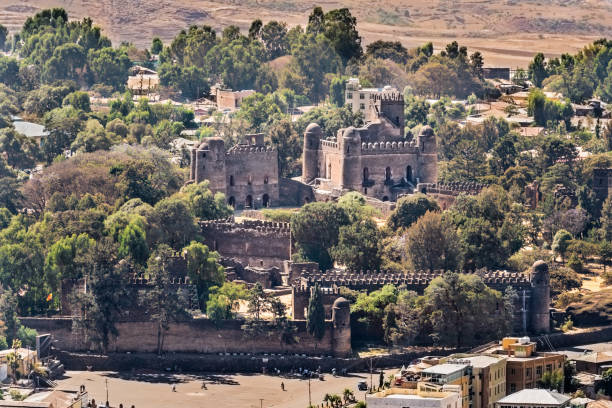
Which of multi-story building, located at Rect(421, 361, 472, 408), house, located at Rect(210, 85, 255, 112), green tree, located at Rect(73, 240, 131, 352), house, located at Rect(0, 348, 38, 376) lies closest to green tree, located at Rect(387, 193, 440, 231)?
green tree, located at Rect(73, 240, 131, 352)

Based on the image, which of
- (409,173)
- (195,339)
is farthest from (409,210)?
(195,339)

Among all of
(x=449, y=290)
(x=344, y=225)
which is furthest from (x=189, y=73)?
(x=449, y=290)

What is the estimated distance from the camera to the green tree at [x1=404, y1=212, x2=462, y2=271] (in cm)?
11056

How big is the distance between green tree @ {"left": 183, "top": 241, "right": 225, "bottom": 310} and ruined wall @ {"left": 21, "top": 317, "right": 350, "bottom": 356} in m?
3.71

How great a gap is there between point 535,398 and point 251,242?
108ft

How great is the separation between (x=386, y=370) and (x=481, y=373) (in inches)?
489

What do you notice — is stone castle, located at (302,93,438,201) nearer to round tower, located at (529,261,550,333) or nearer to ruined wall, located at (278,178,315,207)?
ruined wall, located at (278,178,315,207)

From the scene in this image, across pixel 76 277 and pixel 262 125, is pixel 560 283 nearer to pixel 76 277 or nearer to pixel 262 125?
pixel 76 277

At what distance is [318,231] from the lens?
113m

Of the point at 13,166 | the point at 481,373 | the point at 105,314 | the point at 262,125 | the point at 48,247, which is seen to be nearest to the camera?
the point at 481,373

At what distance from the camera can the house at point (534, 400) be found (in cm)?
8375

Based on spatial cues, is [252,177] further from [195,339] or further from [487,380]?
[487,380]

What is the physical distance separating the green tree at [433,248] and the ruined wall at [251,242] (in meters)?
6.53

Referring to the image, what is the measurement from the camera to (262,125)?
492 feet
